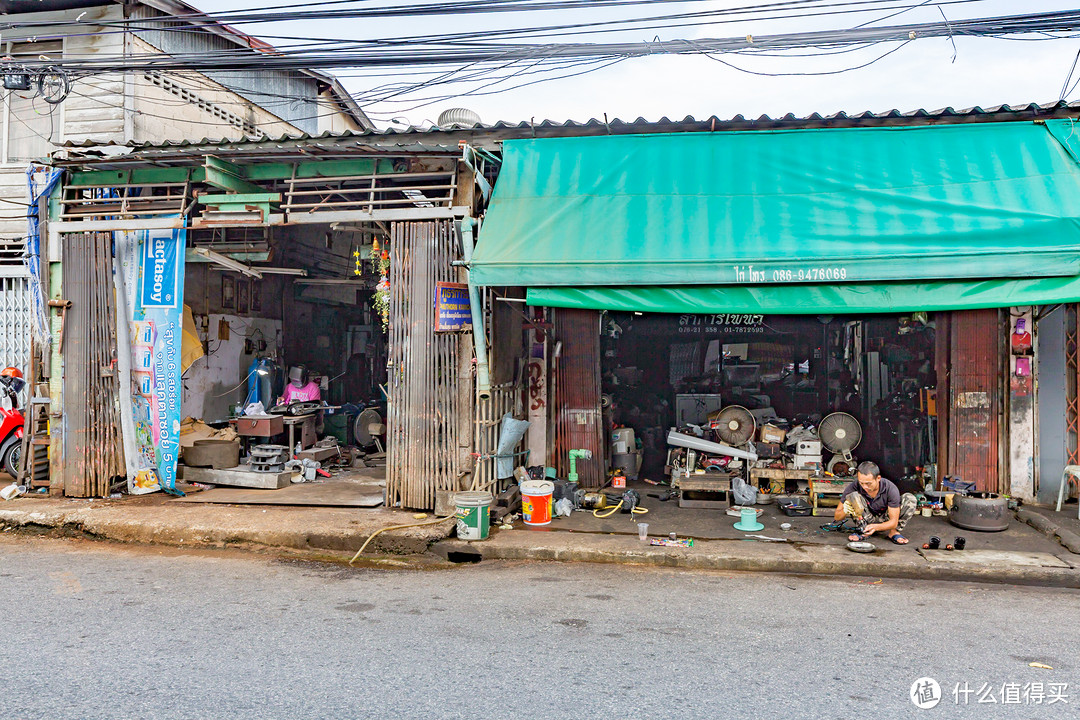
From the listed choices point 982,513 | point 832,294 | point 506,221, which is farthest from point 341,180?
point 982,513

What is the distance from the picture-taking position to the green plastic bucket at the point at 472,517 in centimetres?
764

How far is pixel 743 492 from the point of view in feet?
30.1

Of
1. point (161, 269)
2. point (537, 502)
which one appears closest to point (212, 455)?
point (161, 269)

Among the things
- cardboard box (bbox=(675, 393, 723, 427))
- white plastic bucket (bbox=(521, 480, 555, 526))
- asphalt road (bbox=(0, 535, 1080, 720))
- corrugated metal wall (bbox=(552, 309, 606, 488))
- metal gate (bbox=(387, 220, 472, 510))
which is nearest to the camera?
asphalt road (bbox=(0, 535, 1080, 720))

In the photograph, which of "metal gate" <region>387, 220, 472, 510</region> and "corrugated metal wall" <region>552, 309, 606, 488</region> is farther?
"corrugated metal wall" <region>552, 309, 606, 488</region>

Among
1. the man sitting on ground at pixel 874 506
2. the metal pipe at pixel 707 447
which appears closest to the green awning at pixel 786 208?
the man sitting on ground at pixel 874 506

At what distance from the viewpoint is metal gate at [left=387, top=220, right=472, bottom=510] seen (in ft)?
28.0

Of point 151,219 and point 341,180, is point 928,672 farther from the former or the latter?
point 151,219

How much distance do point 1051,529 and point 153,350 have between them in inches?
443

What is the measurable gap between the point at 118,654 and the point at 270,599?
1383 mm

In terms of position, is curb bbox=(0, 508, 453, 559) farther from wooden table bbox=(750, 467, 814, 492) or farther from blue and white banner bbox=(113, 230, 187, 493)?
wooden table bbox=(750, 467, 814, 492)

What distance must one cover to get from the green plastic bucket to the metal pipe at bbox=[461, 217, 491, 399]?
4.25ft

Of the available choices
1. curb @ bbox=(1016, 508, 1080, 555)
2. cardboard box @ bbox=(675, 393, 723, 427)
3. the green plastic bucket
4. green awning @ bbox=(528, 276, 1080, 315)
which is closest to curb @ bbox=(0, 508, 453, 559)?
→ the green plastic bucket

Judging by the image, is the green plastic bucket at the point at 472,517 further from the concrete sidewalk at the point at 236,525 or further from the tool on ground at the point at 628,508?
the tool on ground at the point at 628,508
